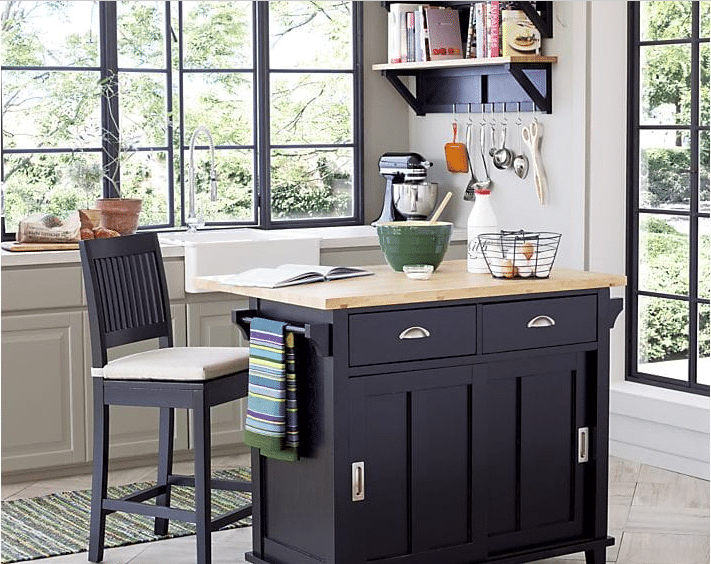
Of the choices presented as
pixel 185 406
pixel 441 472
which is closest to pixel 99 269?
pixel 185 406

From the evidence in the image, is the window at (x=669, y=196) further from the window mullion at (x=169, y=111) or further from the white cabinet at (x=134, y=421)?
the window mullion at (x=169, y=111)

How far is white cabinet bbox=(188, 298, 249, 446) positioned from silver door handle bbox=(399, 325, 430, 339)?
182 centimetres

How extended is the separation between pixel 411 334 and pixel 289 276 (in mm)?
385

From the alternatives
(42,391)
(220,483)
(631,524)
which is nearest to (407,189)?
(42,391)

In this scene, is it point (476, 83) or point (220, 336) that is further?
point (476, 83)

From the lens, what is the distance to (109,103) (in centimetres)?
544

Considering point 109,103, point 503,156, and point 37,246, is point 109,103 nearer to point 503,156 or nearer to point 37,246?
point 37,246

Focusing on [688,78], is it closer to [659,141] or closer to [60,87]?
[659,141]

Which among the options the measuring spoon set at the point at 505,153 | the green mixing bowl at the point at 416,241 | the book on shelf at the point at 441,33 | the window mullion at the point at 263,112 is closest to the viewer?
the green mixing bowl at the point at 416,241

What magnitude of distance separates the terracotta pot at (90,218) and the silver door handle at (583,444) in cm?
226

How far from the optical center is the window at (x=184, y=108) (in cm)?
532

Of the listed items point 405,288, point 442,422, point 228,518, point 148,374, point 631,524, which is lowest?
point 631,524

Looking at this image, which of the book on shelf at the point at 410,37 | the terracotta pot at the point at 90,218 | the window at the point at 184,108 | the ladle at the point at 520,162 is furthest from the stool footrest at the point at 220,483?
the book on shelf at the point at 410,37

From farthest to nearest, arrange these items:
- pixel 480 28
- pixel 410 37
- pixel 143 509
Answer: pixel 410 37
pixel 480 28
pixel 143 509
